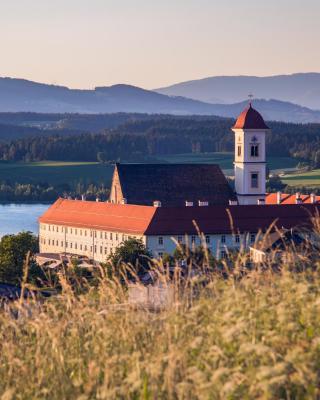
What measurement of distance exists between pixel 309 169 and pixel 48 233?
70.7 m

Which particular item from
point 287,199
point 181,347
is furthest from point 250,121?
point 181,347

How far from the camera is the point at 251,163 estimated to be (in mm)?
64688

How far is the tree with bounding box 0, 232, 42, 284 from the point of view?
40.5 metres

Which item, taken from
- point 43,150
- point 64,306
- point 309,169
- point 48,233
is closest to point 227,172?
point 309,169

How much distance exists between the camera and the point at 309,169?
135000 millimetres

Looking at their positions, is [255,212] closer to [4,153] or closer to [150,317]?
[150,317]

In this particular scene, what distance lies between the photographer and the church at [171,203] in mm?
60250

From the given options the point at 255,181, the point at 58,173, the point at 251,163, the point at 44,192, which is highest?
the point at 251,163

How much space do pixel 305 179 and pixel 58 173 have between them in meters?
31.4

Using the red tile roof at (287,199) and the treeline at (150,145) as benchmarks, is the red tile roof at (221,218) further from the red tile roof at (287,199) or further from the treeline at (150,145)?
the treeline at (150,145)

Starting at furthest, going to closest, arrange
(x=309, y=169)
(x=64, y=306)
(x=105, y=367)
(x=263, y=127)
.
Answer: (x=309, y=169), (x=263, y=127), (x=64, y=306), (x=105, y=367)

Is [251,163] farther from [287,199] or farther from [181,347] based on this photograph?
[181,347]

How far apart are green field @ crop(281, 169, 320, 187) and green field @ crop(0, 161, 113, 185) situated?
19.7m

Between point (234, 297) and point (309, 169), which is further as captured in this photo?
point (309, 169)
